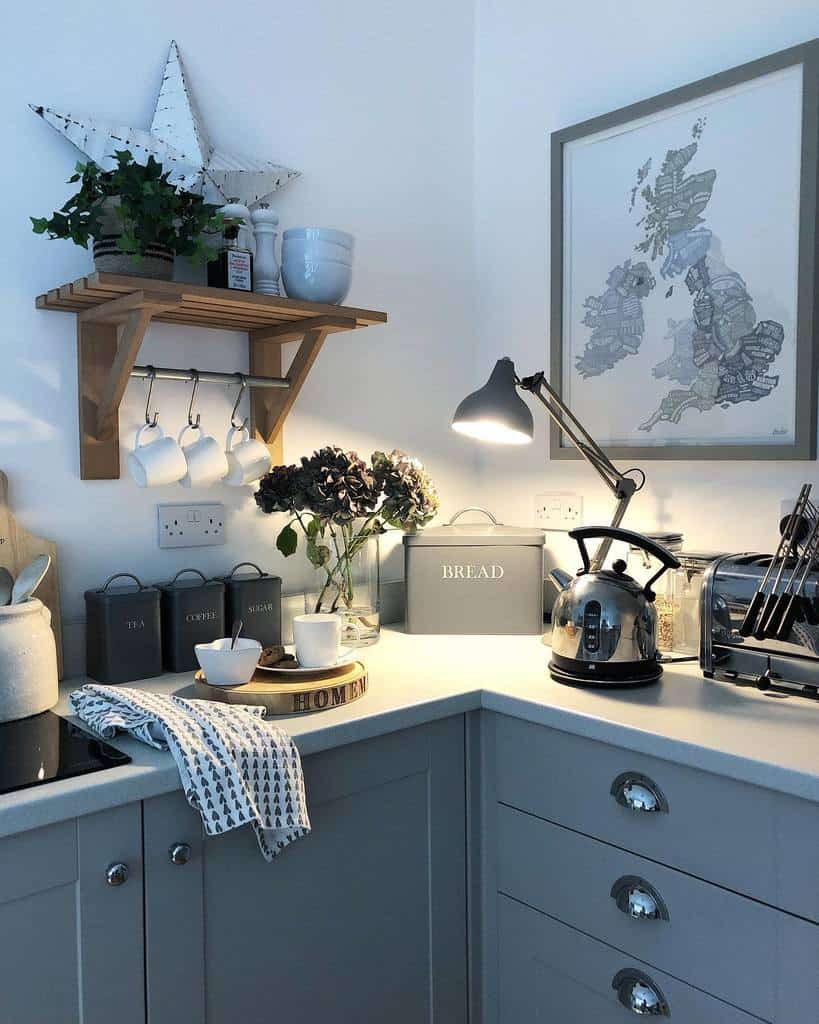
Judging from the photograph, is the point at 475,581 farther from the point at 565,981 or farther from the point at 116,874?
the point at 116,874

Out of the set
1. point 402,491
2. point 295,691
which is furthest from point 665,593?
point 295,691

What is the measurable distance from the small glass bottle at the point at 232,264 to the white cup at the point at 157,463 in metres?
0.29

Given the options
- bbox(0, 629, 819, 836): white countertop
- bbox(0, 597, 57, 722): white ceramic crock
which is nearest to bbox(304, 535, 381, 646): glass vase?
bbox(0, 629, 819, 836): white countertop

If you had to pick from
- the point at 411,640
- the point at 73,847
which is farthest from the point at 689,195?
the point at 73,847

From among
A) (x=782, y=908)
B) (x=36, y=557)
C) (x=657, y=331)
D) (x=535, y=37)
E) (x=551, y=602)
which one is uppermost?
(x=535, y=37)

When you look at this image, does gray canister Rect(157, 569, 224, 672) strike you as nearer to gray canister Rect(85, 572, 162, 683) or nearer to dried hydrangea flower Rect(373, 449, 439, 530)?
gray canister Rect(85, 572, 162, 683)

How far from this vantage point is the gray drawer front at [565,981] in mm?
1246

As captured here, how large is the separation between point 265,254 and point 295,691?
2.57 feet

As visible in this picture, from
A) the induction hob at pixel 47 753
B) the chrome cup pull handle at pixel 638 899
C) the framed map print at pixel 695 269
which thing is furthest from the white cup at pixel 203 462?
the chrome cup pull handle at pixel 638 899

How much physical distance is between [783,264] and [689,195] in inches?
9.8

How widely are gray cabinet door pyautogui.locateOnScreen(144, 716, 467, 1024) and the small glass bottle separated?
80 centimetres

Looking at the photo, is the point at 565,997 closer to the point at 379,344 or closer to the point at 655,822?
the point at 655,822

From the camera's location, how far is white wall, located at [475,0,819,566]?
1.73 meters

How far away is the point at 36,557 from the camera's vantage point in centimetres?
152
